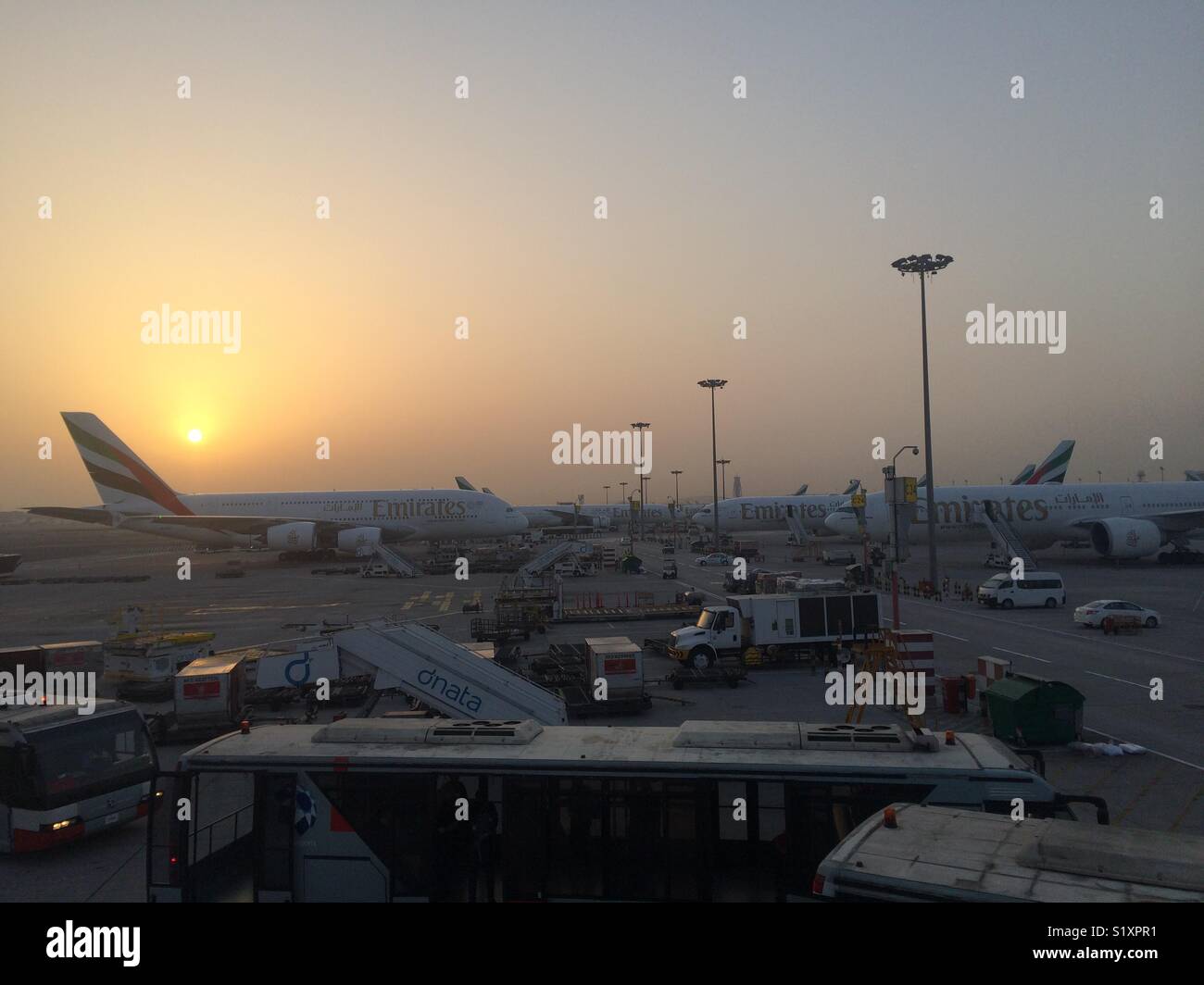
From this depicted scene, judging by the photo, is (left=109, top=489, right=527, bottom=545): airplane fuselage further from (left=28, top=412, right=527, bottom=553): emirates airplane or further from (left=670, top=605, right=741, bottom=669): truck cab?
(left=670, top=605, right=741, bottom=669): truck cab

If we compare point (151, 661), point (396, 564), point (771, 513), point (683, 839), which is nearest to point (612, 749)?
point (683, 839)

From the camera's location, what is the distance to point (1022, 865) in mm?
6566

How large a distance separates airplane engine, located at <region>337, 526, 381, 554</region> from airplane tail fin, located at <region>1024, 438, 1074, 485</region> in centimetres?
7308

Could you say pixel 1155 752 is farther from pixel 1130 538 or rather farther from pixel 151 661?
pixel 1130 538

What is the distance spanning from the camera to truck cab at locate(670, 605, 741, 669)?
27141 millimetres

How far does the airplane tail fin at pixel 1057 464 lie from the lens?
92125 mm

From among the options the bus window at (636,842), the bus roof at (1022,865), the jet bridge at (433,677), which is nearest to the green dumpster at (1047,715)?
the jet bridge at (433,677)

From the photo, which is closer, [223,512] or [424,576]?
[424,576]

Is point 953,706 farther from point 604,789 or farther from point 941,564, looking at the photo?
point 941,564

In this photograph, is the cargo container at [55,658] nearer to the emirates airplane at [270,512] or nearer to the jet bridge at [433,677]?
the jet bridge at [433,677]

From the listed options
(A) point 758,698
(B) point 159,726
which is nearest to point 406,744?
(B) point 159,726

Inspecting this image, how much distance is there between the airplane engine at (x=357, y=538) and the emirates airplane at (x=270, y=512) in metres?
0.08
